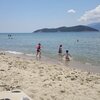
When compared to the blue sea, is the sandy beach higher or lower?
higher

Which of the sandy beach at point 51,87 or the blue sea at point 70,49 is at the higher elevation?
the sandy beach at point 51,87

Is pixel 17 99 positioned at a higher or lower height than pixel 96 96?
higher

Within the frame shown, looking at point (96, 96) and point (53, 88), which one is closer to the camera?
point (96, 96)

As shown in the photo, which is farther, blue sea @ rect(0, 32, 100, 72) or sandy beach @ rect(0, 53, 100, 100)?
blue sea @ rect(0, 32, 100, 72)

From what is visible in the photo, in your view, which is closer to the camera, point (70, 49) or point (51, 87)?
point (51, 87)

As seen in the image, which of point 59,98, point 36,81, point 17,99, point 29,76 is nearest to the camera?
point 17,99

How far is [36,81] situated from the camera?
9961mm

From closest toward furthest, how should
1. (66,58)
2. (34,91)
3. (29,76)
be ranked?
(34,91) < (29,76) < (66,58)

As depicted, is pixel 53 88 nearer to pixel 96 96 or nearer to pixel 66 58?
pixel 96 96

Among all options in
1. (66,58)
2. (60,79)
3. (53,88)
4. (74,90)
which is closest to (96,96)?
(74,90)

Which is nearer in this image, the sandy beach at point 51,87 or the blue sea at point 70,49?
the sandy beach at point 51,87

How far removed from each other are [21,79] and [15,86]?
4.37 feet

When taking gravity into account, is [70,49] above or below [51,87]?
below

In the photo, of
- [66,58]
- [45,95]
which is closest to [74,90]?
[45,95]
